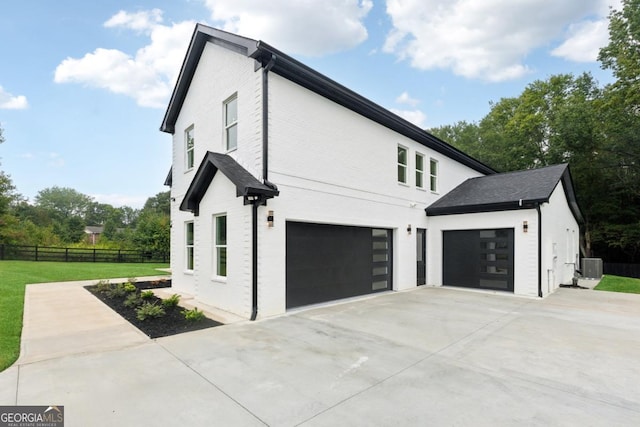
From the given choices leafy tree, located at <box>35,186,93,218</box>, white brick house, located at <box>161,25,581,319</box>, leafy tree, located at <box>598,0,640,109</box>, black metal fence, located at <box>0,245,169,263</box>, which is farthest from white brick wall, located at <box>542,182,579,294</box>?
leafy tree, located at <box>35,186,93,218</box>

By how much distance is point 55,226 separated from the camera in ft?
159

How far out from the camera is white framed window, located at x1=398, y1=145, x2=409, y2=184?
11.6 meters

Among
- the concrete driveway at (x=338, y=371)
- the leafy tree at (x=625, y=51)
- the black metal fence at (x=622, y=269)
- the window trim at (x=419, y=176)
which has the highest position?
the leafy tree at (x=625, y=51)

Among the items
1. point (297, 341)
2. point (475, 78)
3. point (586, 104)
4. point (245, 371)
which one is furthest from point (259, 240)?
point (586, 104)

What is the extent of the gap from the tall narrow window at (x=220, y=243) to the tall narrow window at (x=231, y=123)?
1.97 m

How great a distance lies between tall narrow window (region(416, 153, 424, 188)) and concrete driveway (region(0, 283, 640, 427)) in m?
6.63

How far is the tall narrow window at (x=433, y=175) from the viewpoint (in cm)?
1329

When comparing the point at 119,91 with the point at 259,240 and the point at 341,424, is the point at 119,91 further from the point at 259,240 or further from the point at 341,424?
the point at 341,424

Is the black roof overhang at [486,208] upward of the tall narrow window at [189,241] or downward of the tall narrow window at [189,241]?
upward

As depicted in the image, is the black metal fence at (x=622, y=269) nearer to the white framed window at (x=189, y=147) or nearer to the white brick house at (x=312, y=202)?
the white brick house at (x=312, y=202)

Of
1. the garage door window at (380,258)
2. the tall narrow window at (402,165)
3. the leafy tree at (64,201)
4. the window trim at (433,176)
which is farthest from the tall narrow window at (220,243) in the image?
the leafy tree at (64,201)

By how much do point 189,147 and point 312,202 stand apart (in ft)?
18.2

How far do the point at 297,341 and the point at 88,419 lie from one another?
301cm

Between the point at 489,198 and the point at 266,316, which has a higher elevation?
the point at 489,198
